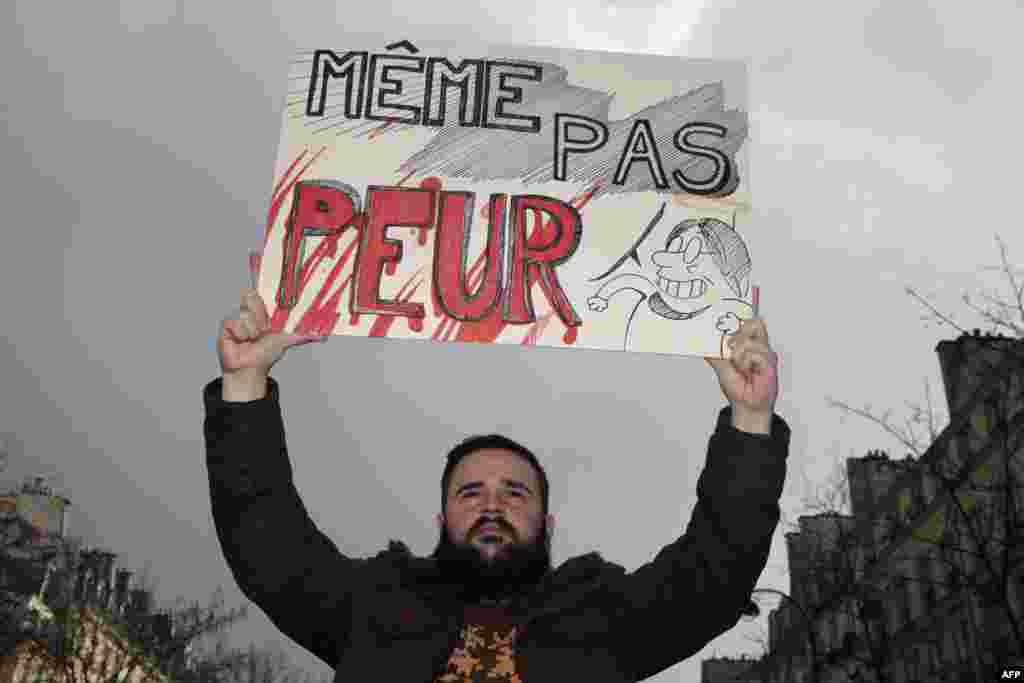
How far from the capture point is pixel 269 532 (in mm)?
3387

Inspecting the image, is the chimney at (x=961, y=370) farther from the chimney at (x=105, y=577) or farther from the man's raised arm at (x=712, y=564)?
the chimney at (x=105, y=577)

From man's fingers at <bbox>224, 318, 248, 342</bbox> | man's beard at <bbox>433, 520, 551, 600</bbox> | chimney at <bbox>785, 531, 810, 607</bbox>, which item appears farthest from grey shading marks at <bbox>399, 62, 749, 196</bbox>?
chimney at <bbox>785, 531, 810, 607</bbox>

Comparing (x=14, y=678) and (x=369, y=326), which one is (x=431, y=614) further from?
(x=14, y=678)

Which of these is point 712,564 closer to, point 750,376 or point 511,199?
point 750,376

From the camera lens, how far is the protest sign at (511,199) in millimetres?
4176

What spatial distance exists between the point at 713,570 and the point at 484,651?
0.84 meters

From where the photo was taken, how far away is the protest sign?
4176 millimetres

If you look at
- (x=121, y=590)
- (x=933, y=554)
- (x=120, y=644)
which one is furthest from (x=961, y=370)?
(x=121, y=590)

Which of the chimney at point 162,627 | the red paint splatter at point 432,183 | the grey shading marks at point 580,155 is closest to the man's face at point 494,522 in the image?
the red paint splatter at point 432,183

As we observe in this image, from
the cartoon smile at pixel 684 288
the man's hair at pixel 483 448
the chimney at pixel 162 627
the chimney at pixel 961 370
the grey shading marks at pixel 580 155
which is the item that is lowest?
the man's hair at pixel 483 448

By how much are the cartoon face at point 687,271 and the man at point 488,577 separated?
0.72 m

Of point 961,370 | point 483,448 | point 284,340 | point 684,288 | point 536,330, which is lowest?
point 483,448

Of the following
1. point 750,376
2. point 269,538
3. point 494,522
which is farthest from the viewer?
point 750,376

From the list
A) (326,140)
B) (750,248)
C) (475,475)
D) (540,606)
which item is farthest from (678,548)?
(326,140)
